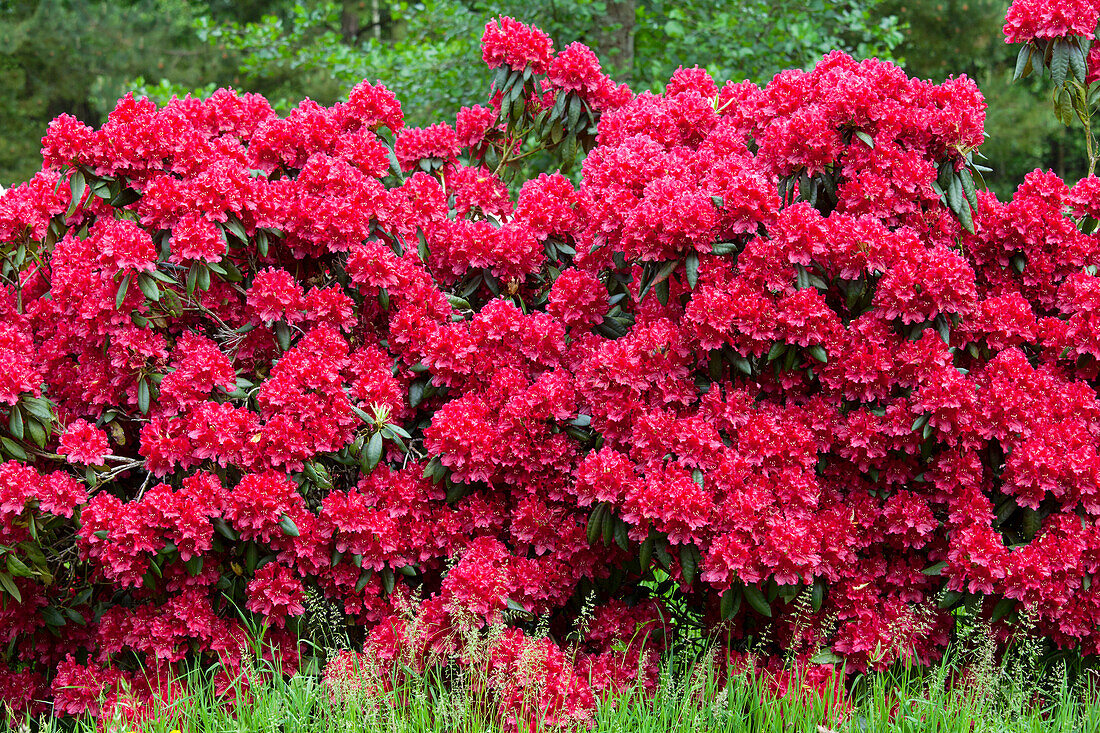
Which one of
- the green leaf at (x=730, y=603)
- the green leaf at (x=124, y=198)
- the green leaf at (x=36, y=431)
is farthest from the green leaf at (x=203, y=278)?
the green leaf at (x=730, y=603)

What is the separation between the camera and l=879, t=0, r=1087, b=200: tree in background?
1163cm

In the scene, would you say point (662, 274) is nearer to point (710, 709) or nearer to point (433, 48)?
point (710, 709)

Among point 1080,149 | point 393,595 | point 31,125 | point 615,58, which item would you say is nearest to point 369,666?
point 393,595

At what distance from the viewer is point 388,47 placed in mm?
9484

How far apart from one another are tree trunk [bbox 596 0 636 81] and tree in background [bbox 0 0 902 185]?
0.01 metres

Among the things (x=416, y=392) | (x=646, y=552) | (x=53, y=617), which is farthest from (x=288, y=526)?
(x=646, y=552)

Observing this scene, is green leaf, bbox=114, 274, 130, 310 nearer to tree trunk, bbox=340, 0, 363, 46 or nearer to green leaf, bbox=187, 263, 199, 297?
green leaf, bbox=187, 263, 199, 297

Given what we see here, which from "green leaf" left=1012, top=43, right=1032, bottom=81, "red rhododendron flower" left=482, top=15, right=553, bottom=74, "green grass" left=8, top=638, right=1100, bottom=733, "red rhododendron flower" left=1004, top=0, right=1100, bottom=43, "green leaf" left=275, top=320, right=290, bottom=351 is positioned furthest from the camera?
"red rhododendron flower" left=482, top=15, right=553, bottom=74

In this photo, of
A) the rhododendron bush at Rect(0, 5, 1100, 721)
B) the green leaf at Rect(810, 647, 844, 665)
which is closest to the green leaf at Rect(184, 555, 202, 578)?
the rhododendron bush at Rect(0, 5, 1100, 721)

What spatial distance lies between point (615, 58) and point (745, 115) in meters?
5.05

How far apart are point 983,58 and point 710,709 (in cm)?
1218

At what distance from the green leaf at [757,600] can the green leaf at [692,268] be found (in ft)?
2.76

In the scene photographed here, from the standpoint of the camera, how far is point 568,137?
380 centimetres

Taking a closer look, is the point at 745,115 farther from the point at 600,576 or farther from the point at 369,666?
the point at 369,666
